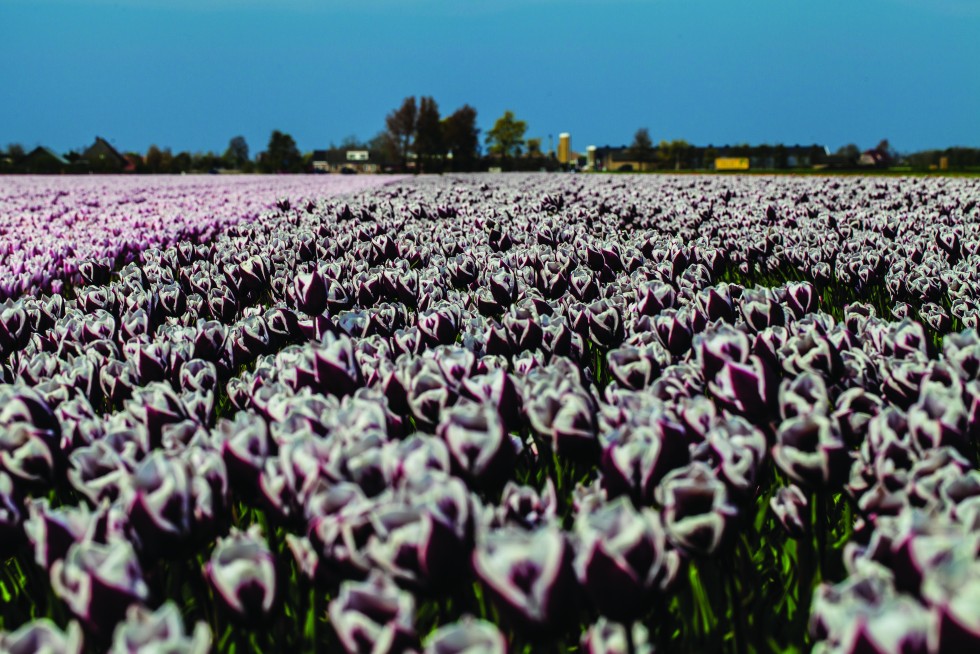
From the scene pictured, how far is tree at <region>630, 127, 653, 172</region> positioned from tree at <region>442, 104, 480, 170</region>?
4088cm

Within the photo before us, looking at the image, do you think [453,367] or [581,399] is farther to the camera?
[453,367]

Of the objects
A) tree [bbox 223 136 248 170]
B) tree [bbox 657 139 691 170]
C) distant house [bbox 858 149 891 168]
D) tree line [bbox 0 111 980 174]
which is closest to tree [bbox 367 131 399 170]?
tree line [bbox 0 111 980 174]

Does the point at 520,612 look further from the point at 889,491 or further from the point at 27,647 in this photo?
the point at 889,491

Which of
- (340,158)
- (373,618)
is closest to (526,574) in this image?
(373,618)

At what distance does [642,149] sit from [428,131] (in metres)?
60.3

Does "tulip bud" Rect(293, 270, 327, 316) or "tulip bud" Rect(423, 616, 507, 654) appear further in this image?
"tulip bud" Rect(293, 270, 327, 316)

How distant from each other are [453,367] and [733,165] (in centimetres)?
12128

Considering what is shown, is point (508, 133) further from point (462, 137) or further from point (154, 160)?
point (154, 160)

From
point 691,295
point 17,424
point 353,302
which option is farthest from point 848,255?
point 17,424

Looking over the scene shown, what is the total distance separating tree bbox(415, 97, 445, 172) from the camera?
9912 cm

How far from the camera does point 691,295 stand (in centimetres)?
389

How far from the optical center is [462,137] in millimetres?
110062

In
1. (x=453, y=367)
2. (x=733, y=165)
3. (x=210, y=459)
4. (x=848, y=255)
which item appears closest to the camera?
(x=210, y=459)

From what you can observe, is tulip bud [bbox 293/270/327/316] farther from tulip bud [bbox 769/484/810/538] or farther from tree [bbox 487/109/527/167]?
tree [bbox 487/109/527/167]
